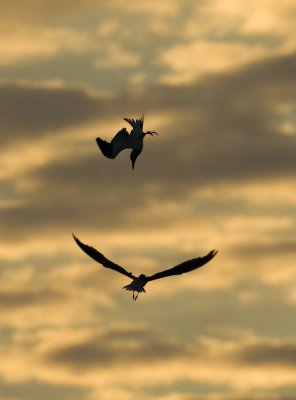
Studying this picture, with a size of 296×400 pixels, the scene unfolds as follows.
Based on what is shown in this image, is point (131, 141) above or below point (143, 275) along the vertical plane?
above

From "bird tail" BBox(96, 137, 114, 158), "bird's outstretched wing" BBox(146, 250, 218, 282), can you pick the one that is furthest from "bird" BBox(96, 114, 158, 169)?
"bird's outstretched wing" BBox(146, 250, 218, 282)

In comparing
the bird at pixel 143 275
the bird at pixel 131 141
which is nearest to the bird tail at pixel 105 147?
the bird at pixel 131 141

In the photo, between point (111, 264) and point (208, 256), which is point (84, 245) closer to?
point (111, 264)

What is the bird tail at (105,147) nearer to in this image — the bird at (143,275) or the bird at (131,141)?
the bird at (131,141)

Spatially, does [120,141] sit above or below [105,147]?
below

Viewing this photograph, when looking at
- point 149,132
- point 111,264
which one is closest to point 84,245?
point 111,264

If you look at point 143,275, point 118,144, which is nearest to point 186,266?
point 143,275

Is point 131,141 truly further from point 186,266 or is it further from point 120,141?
point 186,266

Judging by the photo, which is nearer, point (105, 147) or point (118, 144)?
point (118, 144)

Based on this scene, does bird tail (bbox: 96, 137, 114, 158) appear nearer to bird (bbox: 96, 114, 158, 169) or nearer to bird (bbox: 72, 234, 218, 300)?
bird (bbox: 96, 114, 158, 169)

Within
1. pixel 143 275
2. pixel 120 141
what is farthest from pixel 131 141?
pixel 143 275

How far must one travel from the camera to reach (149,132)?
7825 cm

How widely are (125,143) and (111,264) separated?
9.22 metres

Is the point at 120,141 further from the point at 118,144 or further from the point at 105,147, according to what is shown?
the point at 105,147
